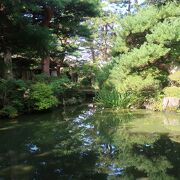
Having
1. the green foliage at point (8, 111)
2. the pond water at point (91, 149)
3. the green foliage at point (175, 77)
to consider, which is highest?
the green foliage at point (175, 77)

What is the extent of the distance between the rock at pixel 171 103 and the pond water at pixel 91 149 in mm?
2493

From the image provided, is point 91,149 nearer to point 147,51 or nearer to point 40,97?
point 40,97

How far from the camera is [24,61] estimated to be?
23.0 m

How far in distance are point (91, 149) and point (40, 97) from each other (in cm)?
824

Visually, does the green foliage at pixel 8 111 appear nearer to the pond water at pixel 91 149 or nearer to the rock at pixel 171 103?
the pond water at pixel 91 149

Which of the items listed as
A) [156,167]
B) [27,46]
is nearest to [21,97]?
[27,46]

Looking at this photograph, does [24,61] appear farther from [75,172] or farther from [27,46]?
[75,172]

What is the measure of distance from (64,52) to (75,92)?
3535mm

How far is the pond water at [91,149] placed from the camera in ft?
20.6

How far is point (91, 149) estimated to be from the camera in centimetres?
827

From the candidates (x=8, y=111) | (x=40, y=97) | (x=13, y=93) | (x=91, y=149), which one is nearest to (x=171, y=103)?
(x=40, y=97)

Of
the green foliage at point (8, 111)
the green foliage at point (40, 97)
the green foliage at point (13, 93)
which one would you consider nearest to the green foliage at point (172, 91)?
the green foliage at point (40, 97)

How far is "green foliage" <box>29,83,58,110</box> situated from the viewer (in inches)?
630

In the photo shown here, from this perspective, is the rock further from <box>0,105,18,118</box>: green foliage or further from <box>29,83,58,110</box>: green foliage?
<box>0,105,18,118</box>: green foliage
